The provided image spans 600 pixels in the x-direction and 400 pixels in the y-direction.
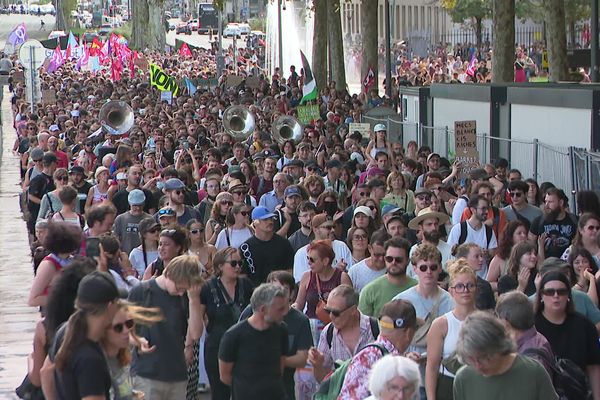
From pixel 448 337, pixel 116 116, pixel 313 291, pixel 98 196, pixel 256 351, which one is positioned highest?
pixel 448 337

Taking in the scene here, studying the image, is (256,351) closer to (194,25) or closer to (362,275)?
(362,275)

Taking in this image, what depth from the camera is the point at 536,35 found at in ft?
220

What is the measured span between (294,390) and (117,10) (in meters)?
179

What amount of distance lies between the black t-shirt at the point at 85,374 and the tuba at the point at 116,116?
19763mm

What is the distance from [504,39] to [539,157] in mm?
9319

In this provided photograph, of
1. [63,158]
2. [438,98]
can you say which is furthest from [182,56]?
[63,158]

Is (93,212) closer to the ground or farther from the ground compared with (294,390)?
farther from the ground

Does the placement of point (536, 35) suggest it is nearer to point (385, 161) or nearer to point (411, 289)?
point (385, 161)

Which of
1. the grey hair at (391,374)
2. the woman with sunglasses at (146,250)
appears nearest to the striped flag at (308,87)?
the woman with sunglasses at (146,250)

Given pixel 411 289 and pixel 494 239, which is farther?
pixel 494 239

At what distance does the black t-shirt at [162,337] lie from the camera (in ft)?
29.1

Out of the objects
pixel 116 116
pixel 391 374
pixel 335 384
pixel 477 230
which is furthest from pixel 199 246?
pixel 116 116

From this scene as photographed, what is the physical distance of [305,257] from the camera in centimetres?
1112

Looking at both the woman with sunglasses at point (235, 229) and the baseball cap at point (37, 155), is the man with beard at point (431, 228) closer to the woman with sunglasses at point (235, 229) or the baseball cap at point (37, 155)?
the woman with sunglasses at point (235, 229)
